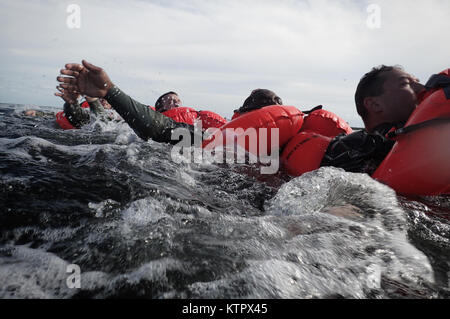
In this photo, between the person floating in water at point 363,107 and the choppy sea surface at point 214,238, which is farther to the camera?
the person floating in water at point 363,107

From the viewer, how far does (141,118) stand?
124 inches

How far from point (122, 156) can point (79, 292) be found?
8.59ft

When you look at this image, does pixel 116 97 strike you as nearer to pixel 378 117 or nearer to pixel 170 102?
pixel 378 117

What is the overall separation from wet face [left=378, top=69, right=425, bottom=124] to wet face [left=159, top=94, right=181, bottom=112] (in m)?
5.30

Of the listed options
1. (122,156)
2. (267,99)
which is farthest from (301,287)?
(267,99)

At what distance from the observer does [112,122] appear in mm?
7805

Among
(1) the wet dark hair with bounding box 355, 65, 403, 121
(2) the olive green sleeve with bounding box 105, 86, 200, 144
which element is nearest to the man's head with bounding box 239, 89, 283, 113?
(2) the olive green sleeve with bounding box 105, 86, 200, 144

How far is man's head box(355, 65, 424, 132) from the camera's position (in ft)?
9.29

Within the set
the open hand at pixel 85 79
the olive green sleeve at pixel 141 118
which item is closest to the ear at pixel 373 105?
the olive green sleeve at pixel 141 118

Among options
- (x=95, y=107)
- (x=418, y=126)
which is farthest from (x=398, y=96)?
(x=95, y=107)

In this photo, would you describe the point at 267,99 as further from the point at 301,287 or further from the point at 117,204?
the point at 301,287

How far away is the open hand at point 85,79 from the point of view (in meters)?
2.69

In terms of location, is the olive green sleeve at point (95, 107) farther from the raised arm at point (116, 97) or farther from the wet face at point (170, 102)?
the raised arm at point (116, 97)

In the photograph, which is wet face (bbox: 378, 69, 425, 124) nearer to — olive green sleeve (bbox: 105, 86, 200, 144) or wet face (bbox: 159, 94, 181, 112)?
olive green sleeve (bbox: 105, 86, 200, 144)
